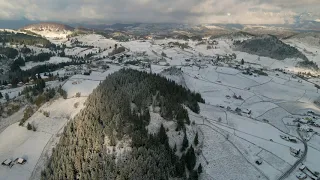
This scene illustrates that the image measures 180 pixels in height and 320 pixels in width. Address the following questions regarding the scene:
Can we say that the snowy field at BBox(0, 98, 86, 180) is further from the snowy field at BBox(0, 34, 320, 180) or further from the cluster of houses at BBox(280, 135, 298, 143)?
the cluster of houses at BBox(280, 135, 298, 143)

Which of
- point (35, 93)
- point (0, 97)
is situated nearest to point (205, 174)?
point (35, 93)

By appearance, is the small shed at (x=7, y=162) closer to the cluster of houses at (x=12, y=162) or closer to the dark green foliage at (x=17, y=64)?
the cluster of houses at (x=12, y=162)

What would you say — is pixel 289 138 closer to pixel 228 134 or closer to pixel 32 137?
pixel 228 134

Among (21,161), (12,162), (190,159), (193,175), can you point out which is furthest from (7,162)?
(193,175)

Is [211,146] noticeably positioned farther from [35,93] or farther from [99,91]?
[35,93]

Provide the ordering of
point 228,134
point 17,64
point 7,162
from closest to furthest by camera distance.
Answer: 1. point 7,162
2. point 228,134
3. point 17,64

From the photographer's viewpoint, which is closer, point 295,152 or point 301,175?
point 301,175

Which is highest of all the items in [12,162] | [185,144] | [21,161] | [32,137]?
[185,144]

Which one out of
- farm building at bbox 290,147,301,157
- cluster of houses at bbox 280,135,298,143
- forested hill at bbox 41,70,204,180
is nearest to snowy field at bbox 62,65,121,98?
forested hill at bbox 41,70,204,180
